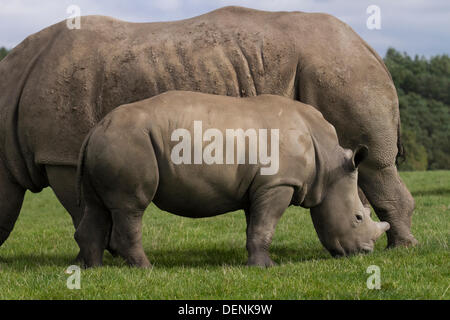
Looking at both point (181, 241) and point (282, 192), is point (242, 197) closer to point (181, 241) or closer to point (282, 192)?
point (282, 192)

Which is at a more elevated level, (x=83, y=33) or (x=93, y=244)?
(x=83, y=33)

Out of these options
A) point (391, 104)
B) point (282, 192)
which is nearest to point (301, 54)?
point (391, 104)

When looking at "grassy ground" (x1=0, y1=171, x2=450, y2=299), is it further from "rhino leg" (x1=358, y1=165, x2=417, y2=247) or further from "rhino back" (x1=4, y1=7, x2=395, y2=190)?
"rhino back" (x1=4, y1=7, x2=395, y2=190)

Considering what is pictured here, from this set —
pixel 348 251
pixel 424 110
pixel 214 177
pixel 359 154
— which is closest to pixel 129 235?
pixel 214 177

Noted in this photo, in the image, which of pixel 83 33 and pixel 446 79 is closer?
pixel 83 33

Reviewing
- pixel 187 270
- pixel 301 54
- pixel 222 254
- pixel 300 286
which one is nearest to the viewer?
pixel 300 286

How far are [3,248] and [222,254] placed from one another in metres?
3.25

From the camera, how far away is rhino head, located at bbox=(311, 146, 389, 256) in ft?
23.5

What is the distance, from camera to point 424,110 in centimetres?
5225

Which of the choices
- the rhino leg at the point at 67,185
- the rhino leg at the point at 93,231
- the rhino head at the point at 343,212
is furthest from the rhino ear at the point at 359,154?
the rhino leg at the point at 67,185

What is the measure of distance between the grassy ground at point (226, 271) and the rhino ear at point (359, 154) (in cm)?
94

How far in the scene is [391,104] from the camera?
7.86m

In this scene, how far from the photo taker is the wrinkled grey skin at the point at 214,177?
6.48 m

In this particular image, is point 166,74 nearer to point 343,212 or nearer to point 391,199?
point 343,212
